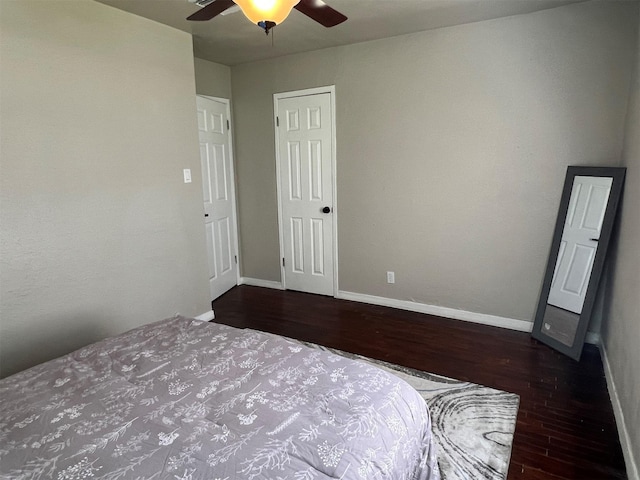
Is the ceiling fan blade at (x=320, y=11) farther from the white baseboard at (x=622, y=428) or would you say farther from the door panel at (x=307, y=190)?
the white baseboard at (x=622, y=428)

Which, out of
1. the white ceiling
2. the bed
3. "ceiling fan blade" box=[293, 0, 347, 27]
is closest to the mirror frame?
the white ceiling

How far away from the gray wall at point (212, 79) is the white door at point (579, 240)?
3407 millimetres

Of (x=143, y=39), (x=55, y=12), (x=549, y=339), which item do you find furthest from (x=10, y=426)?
(x=549, y=339)

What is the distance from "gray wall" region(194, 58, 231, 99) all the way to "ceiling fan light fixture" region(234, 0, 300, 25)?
2521 mm

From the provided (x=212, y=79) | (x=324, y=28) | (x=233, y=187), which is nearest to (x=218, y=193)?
(x=233, y=187)

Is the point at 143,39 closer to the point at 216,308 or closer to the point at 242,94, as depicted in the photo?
the point at 242,94

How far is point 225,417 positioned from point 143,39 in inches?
108

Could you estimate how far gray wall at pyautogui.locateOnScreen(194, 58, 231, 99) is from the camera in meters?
3.87

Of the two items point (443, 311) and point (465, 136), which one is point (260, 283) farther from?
point (465, 136)

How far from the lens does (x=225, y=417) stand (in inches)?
50.9

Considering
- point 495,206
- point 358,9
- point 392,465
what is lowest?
point 392,465

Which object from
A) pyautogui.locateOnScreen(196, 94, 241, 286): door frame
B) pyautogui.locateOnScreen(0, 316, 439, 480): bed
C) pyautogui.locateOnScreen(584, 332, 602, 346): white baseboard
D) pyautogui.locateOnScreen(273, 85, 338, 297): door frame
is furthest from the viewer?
pyautogui.locateOnScreen(196, 94, 241, 286): door frame

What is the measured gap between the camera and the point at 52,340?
2398mm

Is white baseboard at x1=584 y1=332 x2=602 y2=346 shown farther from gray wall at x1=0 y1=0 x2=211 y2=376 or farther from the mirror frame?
gray wall at x1=0 y1=0 x2=211 y2=376
